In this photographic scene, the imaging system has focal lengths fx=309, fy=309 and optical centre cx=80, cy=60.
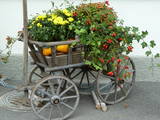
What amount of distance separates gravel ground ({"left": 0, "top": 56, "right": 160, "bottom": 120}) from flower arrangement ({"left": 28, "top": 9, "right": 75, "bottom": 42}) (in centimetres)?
116

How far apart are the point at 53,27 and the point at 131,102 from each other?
180 cm

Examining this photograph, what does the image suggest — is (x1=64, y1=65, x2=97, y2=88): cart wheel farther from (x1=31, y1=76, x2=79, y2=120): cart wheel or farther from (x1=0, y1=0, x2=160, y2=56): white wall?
(x1=0, y1=0, x2=160, y2=56): white wall

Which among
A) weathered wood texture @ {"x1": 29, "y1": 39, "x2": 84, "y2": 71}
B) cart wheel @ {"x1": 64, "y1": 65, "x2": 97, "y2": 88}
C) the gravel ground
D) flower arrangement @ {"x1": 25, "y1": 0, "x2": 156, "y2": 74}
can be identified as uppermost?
flower arrangement @ {"x1": 25, "y1": 0, "x2": 156, "y2": 74}

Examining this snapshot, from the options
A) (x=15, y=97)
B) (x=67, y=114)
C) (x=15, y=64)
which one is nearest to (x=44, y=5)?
(x=15, y=64)

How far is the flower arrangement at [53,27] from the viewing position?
13.5ft

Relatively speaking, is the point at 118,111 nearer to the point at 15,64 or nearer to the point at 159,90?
the point at 159,90

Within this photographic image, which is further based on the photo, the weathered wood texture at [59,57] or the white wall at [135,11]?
the white wall at [135,11]

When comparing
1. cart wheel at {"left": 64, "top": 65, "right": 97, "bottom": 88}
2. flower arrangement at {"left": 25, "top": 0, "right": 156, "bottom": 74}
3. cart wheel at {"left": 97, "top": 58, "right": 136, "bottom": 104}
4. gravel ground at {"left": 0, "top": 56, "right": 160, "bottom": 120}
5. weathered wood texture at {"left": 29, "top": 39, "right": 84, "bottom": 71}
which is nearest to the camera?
weathered wood texture at {"left": 29, "top": 39, "right": 84, "bottom": 71}

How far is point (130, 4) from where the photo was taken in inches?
226

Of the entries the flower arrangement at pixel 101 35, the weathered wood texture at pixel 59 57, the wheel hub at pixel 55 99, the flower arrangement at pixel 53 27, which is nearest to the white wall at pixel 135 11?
the flower arrangement at pixel 101 35

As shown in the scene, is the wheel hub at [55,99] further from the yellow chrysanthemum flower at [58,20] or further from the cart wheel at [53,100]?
the yellow chrysanthemum flower at [58,20]

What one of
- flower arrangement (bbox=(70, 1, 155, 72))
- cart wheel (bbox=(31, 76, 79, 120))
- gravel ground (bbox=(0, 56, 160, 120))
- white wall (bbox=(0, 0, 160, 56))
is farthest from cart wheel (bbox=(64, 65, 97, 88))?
white wall (bbox=(0, 0, 160, 56))

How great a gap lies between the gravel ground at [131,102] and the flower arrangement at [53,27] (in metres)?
1.16

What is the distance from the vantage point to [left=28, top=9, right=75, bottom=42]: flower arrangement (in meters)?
4.12
